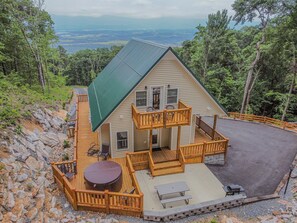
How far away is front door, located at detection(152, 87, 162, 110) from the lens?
11383 millimetres

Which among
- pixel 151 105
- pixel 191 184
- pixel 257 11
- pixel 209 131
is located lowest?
pixel 191 184

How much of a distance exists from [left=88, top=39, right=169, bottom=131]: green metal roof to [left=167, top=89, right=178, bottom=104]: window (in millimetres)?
2013

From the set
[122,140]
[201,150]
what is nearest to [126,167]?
[122,140]

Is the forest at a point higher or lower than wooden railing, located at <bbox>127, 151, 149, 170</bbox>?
higher

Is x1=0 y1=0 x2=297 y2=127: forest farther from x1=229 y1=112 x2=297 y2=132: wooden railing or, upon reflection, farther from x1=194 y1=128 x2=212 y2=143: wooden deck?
x1=194 y1=128 x2=212 y2=143: wooden deck

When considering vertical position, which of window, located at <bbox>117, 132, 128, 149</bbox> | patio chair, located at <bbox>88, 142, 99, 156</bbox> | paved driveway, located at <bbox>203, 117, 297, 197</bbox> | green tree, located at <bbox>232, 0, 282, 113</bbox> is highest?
green tree, located at <bbox>232, 0, 282, 113</bbox>

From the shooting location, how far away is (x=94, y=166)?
9656 mm

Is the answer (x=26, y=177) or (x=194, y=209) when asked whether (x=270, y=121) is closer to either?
(x=194, y=209)

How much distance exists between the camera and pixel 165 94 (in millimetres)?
11547

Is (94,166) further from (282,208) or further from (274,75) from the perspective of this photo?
(274,75)

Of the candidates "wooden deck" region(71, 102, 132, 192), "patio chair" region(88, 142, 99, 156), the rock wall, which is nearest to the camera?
the rock wall

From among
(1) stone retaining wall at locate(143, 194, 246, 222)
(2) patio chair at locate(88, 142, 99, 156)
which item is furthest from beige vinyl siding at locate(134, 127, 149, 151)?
(1) stone retaining wall at locate(143, 194, 246, 222)

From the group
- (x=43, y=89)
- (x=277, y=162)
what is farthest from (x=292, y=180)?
(x=43, y=89)

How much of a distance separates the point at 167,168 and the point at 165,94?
4.13 m
